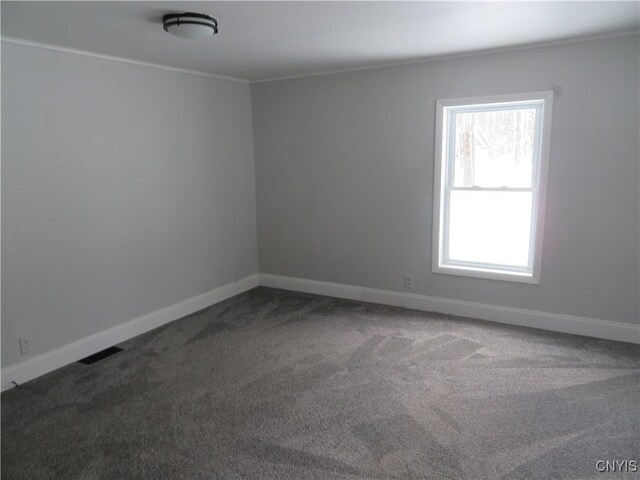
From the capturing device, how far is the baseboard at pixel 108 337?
10.4 ft

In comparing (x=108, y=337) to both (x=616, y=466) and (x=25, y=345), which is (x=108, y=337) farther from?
(x=616, y=466)

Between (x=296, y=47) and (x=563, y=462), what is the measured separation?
3.19 meters

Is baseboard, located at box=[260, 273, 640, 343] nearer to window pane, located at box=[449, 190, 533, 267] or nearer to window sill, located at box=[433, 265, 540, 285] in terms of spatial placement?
window sill, located at box=[433, 265, 540, 285]

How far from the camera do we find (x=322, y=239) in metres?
4.92

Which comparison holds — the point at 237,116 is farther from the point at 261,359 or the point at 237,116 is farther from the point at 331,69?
the point at 261,359

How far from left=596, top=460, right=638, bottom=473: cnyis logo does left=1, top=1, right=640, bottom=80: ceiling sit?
8.17 feet

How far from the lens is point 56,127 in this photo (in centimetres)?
325

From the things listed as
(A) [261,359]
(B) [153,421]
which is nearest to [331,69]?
(A) [261,359]

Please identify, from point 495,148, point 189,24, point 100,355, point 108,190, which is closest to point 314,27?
point 189,24

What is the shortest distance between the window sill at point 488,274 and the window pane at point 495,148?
2.54 ft

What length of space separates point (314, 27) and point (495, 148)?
6.46ft

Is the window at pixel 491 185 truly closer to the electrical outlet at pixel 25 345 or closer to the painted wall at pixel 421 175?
the painted wall at pixel 421 175

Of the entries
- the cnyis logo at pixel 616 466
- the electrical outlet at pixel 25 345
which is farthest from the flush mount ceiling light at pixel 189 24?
the cnyis logo at pixel 616 466

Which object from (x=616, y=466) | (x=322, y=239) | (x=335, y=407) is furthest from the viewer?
(x=322, y=239)
